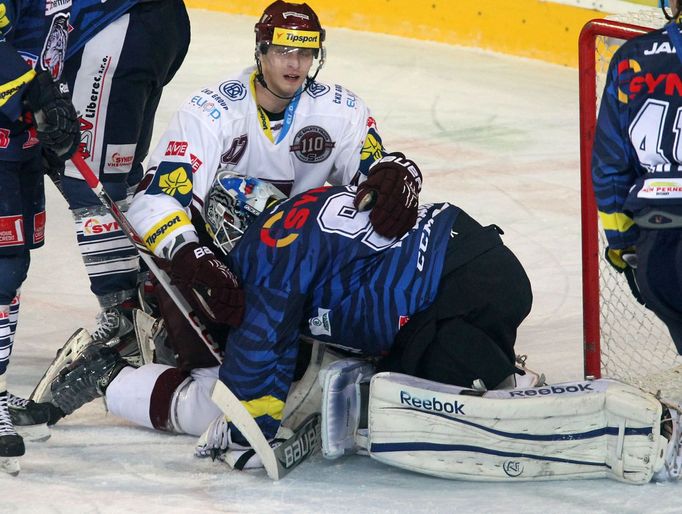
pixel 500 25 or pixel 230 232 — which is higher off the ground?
pixel 500 25

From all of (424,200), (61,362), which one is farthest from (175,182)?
(424,200)

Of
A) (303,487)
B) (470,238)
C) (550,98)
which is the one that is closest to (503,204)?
(550,98)

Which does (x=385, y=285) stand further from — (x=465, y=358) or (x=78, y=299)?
(x=78, y=299)

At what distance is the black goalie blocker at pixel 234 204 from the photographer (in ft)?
9.71

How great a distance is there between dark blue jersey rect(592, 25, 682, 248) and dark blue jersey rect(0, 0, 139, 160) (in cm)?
116

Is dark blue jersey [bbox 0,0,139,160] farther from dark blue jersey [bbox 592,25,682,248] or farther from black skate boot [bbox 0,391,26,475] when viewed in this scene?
dark blue jersey [bbox 592,25,682,248]

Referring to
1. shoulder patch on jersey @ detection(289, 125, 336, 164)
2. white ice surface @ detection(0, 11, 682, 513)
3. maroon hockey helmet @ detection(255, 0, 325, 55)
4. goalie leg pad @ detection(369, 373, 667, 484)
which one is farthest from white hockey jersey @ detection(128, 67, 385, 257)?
goalie leg pad @ detection(369, 373, 667, 484)

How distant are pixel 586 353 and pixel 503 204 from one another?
155cm

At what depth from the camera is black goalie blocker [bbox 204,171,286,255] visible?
2.96 m

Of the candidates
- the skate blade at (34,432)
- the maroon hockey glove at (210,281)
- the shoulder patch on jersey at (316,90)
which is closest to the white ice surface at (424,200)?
the skate blade at (34,432)

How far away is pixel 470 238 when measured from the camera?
2832mm

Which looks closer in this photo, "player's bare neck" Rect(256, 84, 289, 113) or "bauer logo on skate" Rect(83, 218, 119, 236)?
"player's bare neck" Rect(256, 84, 289, 113)

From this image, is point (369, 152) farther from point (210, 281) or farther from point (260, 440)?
point (260, 440)

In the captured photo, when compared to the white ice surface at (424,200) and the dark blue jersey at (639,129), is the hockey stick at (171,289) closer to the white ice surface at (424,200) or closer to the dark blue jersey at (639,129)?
the white ice surface at (424,200)
